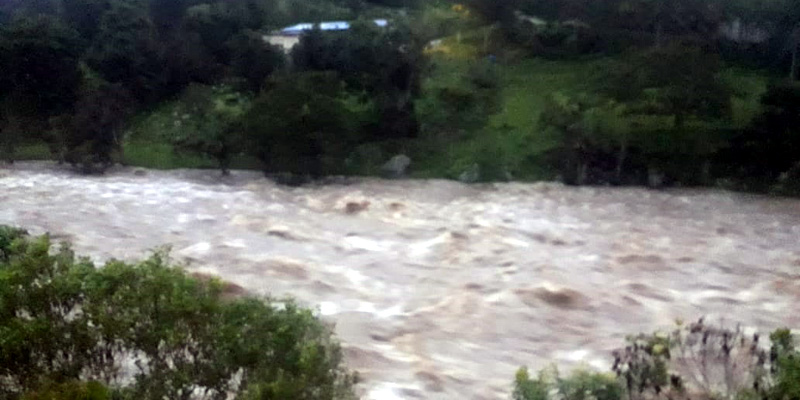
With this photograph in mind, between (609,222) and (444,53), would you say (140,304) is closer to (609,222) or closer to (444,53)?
(609,222)

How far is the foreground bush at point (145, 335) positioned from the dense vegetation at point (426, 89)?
5673 millimetres

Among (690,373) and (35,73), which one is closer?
(690,373)

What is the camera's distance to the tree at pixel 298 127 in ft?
28.6

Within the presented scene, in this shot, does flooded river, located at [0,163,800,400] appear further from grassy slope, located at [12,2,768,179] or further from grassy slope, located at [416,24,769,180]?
grassy slope, located at [416,24,769,180]

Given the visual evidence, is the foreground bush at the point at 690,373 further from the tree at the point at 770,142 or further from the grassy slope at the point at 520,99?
the grassy slope at the point at 520,99

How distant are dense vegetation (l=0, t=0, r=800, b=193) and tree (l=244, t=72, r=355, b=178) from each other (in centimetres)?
2

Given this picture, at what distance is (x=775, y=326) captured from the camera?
5.55 metres

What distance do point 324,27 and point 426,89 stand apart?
5.46 feet

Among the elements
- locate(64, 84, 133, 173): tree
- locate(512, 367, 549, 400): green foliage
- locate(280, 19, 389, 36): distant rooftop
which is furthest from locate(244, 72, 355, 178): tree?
locate(512, 367, 549, 400): green foliage

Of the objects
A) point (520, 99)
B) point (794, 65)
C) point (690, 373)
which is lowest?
point (690, 373)

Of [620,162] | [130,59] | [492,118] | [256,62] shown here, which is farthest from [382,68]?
[130,59]

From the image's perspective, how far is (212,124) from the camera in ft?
30.8

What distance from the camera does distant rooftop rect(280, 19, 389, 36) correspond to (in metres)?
10.9

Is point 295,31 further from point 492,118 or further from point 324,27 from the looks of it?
point 492,118
